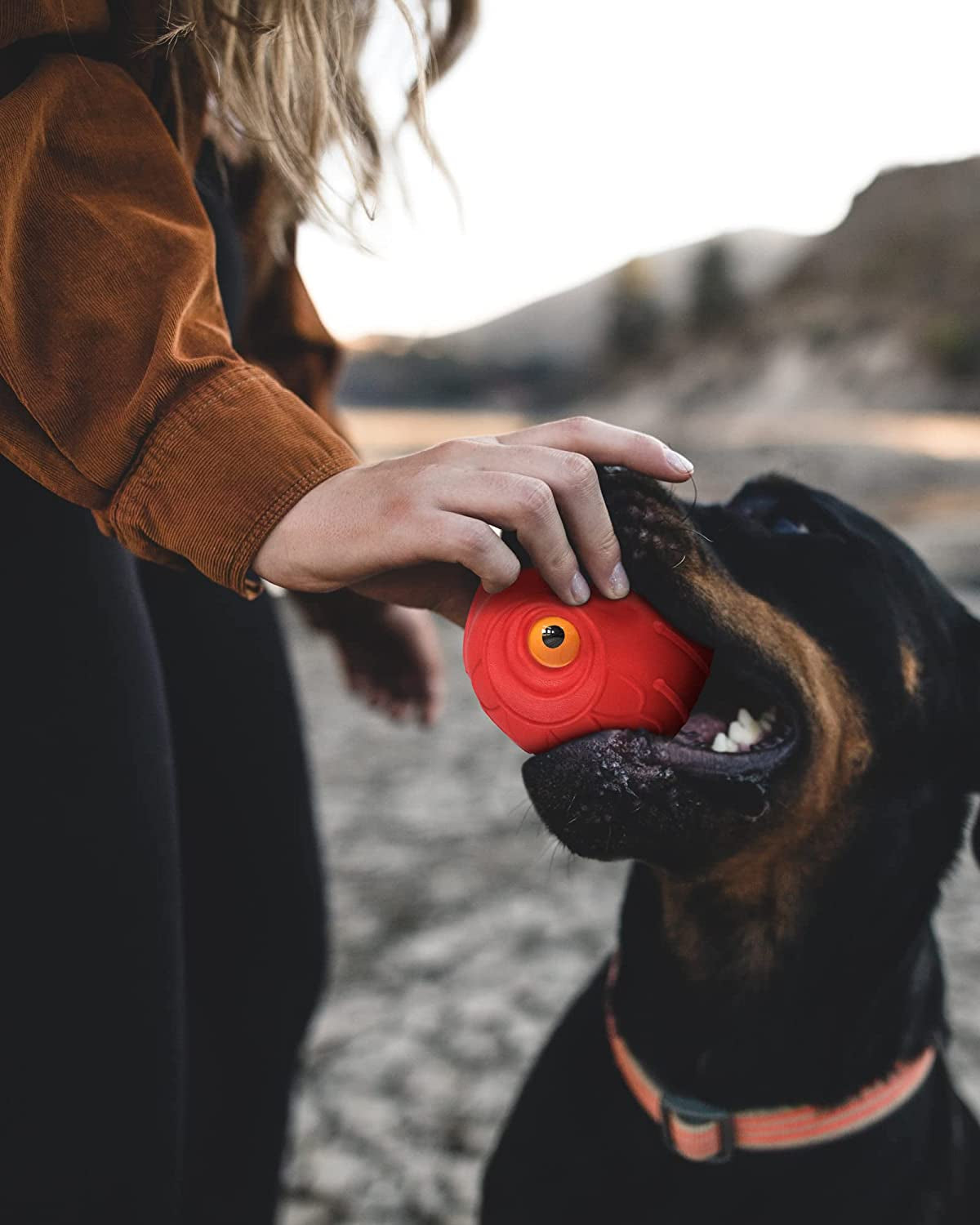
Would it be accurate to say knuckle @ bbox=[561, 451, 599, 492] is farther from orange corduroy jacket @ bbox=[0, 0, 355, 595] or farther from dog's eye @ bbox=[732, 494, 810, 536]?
dog's eye @ bbox=[732, 494, 810, 536]

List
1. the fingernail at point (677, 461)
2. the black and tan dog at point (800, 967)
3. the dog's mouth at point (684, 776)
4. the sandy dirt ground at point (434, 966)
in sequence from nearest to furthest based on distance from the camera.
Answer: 1. the fingernail at point (677, 461)
2. the dog's mouth at point (684, 776)
3. the black and tan dog at point (800, 967)
4. the sandy dirt ground at point (434, 966)

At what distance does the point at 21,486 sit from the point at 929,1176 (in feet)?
4.97

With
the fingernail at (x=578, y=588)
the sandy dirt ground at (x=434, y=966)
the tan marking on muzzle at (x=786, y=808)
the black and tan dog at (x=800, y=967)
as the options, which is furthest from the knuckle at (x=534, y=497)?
the sandy dirt ground at (x=434, y=966)

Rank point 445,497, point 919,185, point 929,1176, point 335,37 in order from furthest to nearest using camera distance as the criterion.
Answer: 1. point 919,185
2. point 929,1176
3. point 335,37
4. point 445,497

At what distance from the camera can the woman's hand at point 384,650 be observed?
72.4 inches

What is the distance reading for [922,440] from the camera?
1967 centimetres

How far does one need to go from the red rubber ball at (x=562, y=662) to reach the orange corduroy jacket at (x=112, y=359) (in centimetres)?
23

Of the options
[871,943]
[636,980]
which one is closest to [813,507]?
[871,943]

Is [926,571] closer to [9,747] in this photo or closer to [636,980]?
[636,980]

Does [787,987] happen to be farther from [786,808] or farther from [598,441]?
[598,441]

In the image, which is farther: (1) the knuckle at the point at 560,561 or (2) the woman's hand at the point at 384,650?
(2) the woman's hand at the point at 384,650

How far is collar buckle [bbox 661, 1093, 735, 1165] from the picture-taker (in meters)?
1.45

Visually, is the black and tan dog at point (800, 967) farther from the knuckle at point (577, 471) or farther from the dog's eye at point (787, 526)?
the knuckle at point (577, 471)

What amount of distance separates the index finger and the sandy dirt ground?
84 cm
